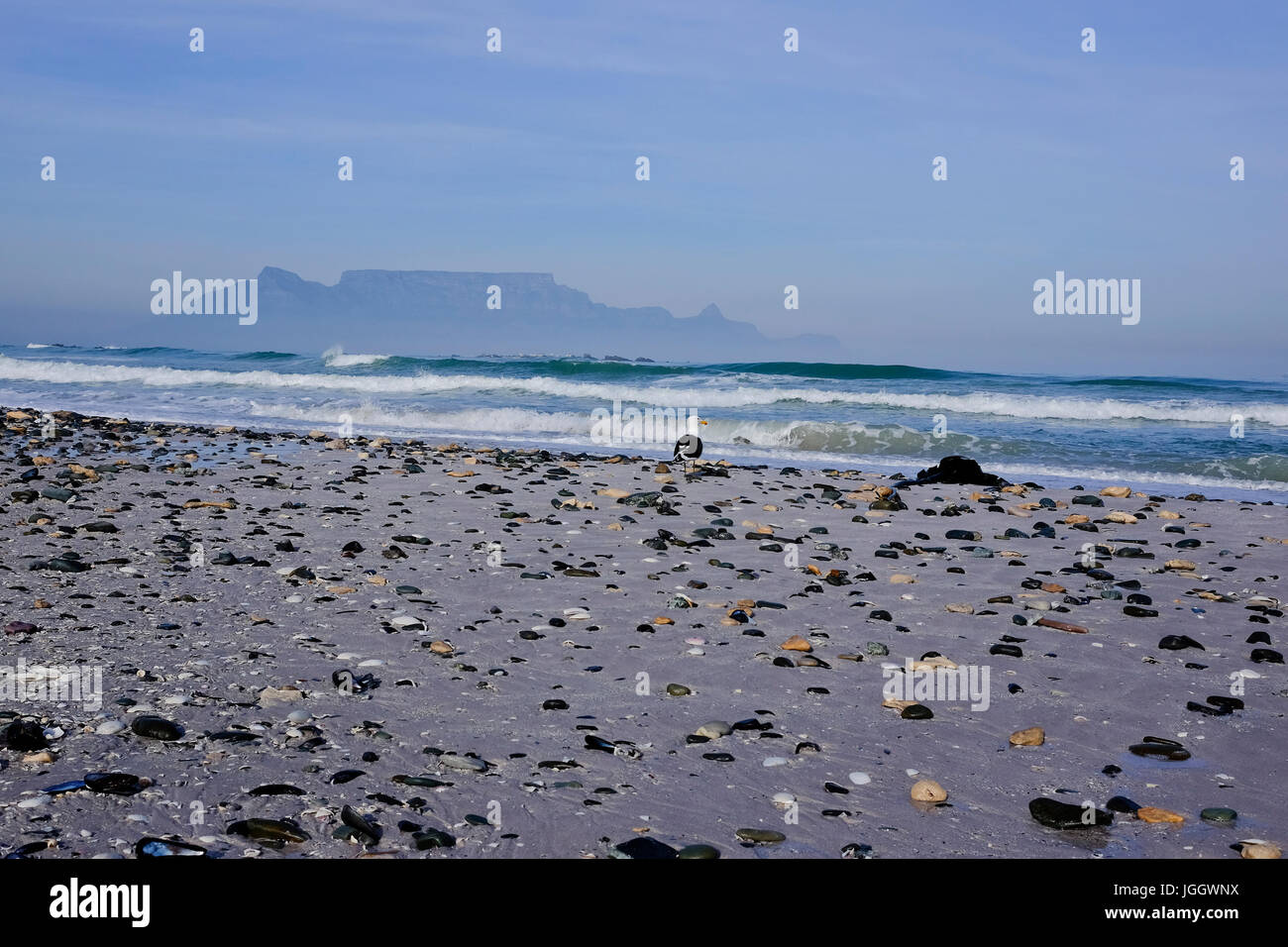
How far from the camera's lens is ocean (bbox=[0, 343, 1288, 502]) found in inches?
672

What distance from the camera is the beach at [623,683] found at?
126 inches

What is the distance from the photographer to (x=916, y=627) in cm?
583

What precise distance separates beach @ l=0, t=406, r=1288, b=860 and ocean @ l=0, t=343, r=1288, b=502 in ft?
26.4

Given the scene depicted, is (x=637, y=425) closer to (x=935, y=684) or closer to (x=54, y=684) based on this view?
(x=935, y=684)

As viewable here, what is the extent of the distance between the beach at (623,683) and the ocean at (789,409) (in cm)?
805

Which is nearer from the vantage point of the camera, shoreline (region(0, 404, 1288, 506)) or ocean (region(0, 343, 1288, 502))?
shoreline (region(0, 404, 1288, 506))

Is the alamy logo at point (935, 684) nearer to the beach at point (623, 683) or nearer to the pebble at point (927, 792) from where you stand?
the beach at point (623, 683)

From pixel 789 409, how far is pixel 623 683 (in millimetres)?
22100

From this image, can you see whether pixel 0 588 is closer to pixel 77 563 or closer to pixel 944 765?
pixel 77 563

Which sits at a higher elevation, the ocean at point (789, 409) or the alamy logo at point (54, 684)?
the ocean at point (789, 409)
